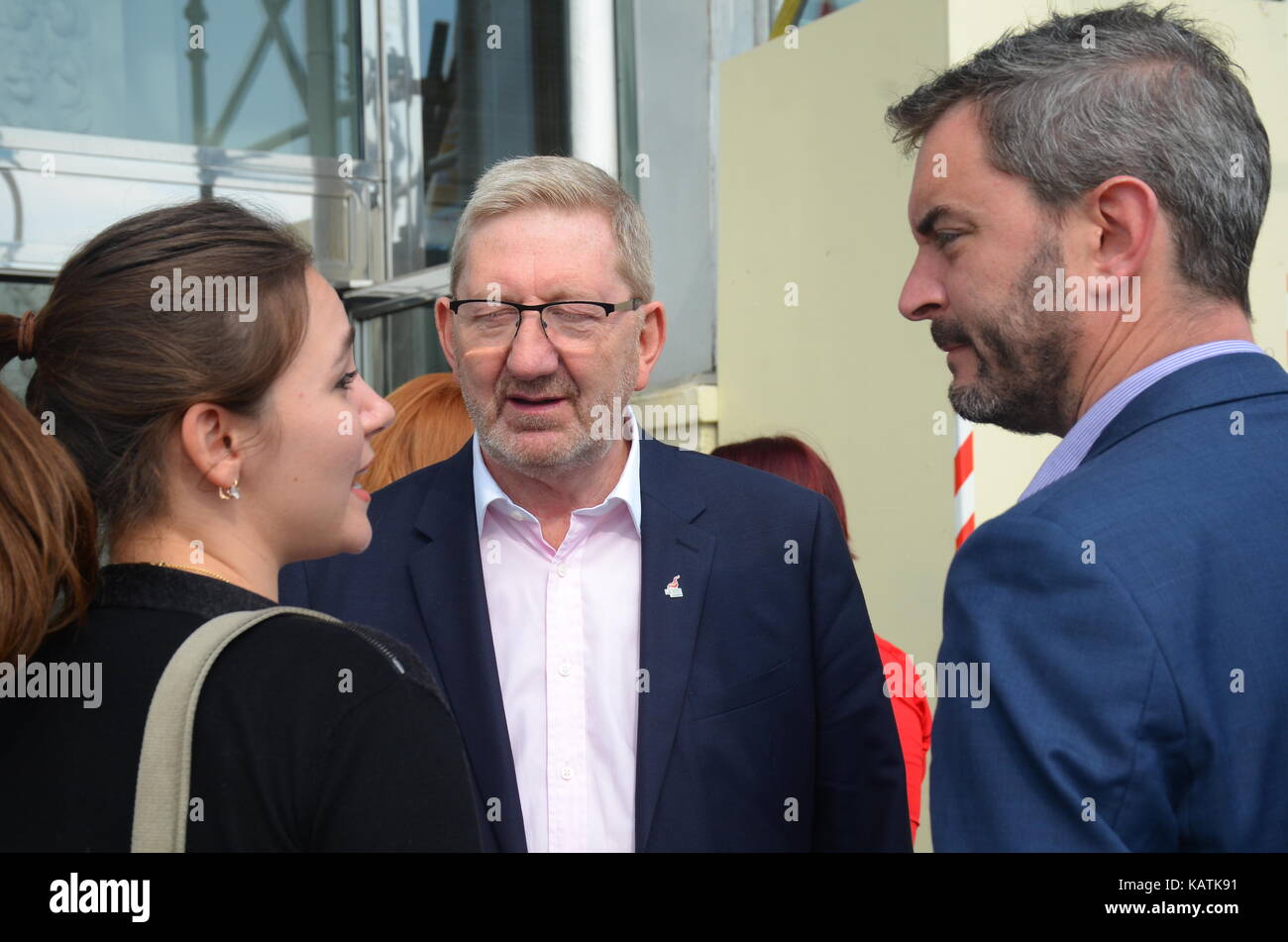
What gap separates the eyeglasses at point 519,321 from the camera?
8.29 ft

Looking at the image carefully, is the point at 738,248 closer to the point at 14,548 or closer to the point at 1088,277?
the point at 1088,277

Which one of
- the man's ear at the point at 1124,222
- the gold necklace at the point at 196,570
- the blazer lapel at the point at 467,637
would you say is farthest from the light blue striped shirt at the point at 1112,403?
the blazer lapel at the point at 467,637

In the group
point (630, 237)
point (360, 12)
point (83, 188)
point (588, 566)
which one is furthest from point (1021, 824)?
point (360, 12)

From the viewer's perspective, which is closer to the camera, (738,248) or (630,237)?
(630,237)

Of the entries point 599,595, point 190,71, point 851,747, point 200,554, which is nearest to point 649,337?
point 599,595

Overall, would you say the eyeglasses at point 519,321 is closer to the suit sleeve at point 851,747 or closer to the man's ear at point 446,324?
the man's ear at point 446,324

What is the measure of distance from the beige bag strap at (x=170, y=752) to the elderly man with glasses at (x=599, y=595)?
3.44 ft

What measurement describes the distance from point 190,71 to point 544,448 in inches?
169

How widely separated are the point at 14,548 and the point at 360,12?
5482 millimetres

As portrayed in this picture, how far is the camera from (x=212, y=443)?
5.08 ft

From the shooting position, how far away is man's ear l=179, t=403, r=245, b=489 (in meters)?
1.52

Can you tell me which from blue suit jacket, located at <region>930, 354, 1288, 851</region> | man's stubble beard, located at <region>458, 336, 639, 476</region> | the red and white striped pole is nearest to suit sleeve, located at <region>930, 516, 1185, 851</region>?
blue suit jacket, located at <region>930, 354, 1288, 851</region>

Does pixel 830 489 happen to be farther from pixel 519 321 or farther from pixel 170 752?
pixel 170 752
